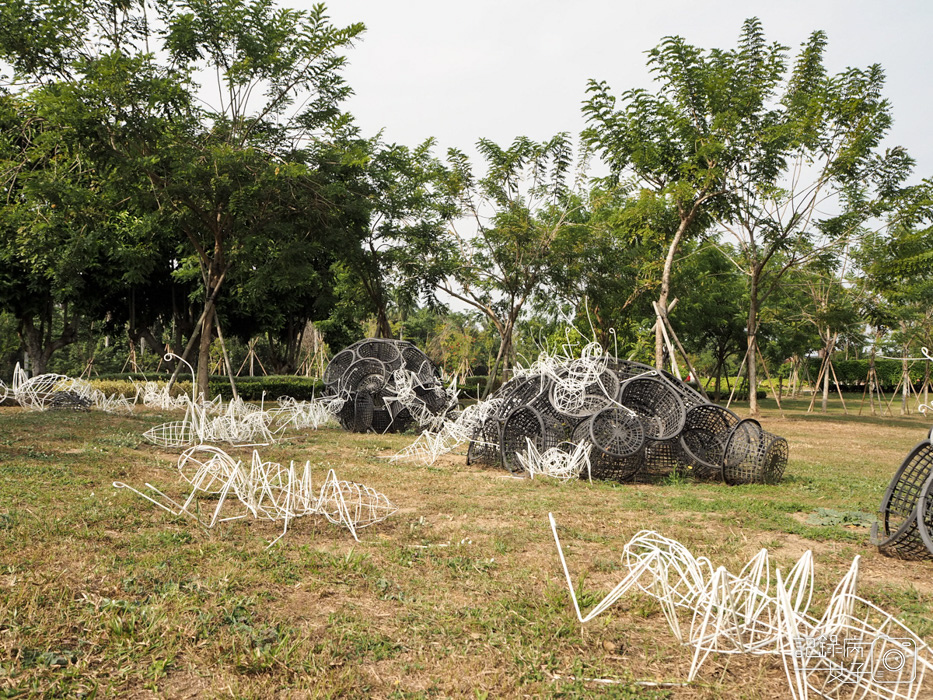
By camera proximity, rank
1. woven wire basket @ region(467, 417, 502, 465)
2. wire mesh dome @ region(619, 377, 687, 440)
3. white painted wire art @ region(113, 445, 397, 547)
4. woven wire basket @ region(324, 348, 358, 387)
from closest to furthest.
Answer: white painted wire art @ region(113, 445, 397, 547) → wire mesh dome @ region(619, 377, 687, 440) → woven wire basket @ region(467, 417, 502, 465) → woven wire basket @ region(324, 348, 358, 387)

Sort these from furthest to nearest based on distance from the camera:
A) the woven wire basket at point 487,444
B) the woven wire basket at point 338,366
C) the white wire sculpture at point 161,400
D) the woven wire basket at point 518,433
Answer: the white wire sculpture at point 161,400
the woven wire basket at point 338,366
the woven wire basket at point 487,444
the woven wire basket at point 518,433

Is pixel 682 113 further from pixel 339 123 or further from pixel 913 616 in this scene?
pixel 913 616

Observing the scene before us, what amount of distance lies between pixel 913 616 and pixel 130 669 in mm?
3830

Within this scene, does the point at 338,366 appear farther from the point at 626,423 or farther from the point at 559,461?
the point at 626,423

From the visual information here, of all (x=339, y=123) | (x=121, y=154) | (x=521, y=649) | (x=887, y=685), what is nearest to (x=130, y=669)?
(x=521, y=649)

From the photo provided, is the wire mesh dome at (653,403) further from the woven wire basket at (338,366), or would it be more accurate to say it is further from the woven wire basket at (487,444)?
the woven wire basket at (338,366)

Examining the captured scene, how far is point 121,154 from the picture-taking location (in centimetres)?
1168

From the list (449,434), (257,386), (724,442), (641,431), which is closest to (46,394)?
(257,386)

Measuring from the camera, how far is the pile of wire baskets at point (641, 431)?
7.64m

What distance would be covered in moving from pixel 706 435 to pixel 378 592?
5.34 meters

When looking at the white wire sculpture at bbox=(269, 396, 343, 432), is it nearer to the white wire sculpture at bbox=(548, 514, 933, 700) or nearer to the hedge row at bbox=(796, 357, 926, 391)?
the white wire sculpture at bbox=(548, 514, 933, 700)

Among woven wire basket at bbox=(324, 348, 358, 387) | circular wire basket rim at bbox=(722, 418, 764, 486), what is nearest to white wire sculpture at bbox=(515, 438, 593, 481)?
circular wire basket rim at bbox=(722, 418, 764, 486)

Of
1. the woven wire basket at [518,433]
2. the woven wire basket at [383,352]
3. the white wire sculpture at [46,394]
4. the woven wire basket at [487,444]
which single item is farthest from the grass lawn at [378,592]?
the white wire sculpture at [46,394]

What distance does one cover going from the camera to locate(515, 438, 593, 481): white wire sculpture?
764cm
